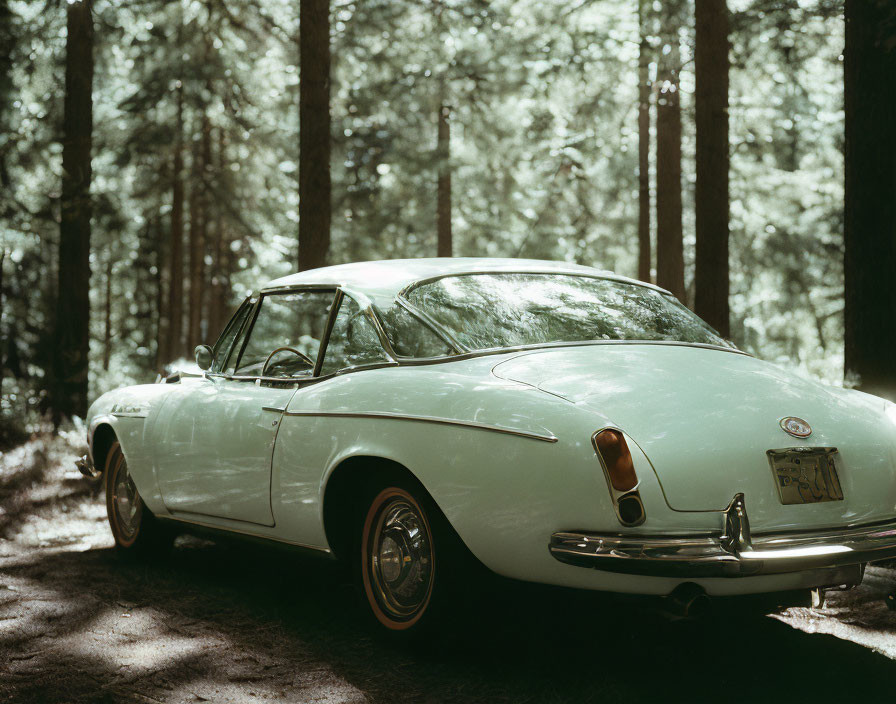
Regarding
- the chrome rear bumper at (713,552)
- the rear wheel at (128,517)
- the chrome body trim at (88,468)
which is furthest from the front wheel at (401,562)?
the chrome body trim at (88,468)

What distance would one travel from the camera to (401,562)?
3.94 metres

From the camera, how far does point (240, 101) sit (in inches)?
737

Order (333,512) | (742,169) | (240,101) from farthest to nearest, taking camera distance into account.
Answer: (742,169), (240,101), (333,512)

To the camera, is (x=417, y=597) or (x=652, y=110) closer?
(x=417, y=597)

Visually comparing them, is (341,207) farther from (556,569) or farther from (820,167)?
(556,569)

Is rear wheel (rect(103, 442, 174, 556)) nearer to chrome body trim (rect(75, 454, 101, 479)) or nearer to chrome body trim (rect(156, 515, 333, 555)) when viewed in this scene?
chrome body trim (rect(75, 454, 101, 479))

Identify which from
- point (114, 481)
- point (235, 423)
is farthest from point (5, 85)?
point (235, 423)

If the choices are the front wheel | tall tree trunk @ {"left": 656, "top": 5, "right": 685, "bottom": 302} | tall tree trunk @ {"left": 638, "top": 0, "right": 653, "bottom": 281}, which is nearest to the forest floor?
the front wheel

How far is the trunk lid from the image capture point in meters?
3.21

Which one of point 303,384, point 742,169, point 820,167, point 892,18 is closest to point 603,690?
point 303,384

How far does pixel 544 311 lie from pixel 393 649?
1.60m

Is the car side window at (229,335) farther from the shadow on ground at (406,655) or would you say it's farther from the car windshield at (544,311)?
the car windshield at (544,311)

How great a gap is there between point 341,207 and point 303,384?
17960mm

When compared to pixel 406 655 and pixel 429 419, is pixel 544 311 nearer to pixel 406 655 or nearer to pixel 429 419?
pixel 429 419
